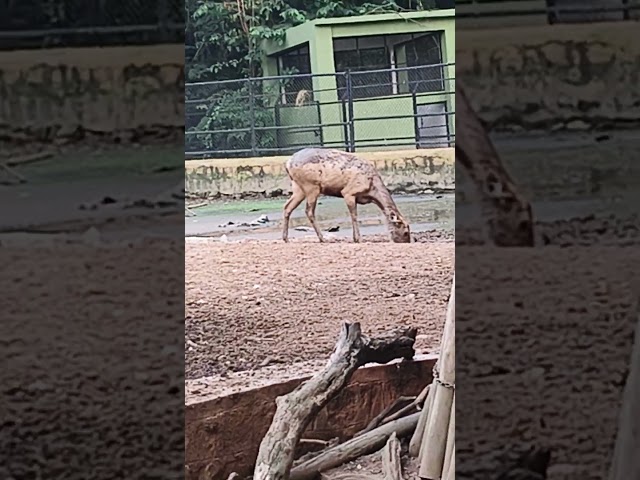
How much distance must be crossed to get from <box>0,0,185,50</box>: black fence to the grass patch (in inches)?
6.0

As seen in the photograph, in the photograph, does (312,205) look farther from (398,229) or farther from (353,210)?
(398,229)

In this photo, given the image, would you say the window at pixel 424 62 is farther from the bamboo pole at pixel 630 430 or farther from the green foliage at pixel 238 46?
the bamboo pole at pixel 630 430

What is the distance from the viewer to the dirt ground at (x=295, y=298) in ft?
8.57

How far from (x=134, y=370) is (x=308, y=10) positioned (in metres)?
2.90

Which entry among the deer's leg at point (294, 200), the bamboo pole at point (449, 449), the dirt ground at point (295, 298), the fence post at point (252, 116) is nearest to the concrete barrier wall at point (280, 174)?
the fence post at point (252, 116)

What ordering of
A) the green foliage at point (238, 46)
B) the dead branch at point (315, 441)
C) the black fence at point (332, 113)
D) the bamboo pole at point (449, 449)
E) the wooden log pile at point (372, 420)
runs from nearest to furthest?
1. the bamboo pole at point (449, 449)
2. the wooden log pile at point (372, 420)
3. the dead branch at point (315, 441)
4. the green foliage at point (238, 46)
5. the black fence at point (332, 113)

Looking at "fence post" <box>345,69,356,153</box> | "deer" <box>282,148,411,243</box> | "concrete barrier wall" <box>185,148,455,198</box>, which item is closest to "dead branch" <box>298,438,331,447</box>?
"deer" <box>282,148,411,243</box>

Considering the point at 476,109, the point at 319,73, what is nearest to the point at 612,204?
the point at 476,109

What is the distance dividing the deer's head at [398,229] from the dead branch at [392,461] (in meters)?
1.67

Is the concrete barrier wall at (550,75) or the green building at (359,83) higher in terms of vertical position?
the green building at (359,83)

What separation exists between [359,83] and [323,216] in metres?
0.71

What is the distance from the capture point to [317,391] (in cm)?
218

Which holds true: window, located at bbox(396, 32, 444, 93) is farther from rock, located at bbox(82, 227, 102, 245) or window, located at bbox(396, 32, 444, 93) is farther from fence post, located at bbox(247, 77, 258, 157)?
rock, located at bbox(82, 227, 102, 245)

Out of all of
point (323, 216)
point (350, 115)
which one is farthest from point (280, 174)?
point (350, 115)
